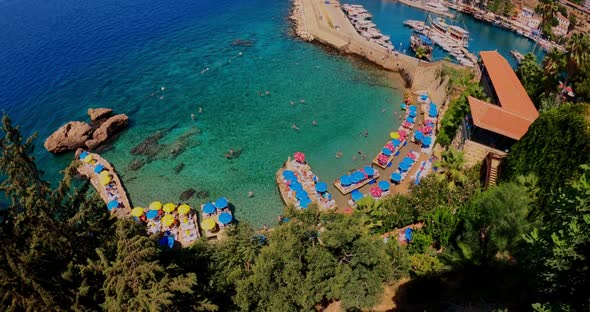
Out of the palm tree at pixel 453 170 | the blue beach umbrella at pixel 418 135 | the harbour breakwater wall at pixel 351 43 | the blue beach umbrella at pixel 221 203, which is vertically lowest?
the blue beach umbrella at pixel 221 203

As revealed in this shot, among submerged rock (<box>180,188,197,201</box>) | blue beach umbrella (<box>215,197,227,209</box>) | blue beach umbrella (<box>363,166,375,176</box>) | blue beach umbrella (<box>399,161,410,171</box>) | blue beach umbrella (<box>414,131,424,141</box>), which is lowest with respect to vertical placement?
submerged rock (<box>180,188,197,201</box>)

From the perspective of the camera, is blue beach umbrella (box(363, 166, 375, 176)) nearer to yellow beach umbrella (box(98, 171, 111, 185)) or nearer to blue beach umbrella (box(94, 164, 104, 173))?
yellow beach umbrella (box(98, 171, 111, 185))

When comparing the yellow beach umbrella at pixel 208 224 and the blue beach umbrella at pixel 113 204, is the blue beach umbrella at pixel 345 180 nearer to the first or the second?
the yellow beach umbrella at pixel 208 224

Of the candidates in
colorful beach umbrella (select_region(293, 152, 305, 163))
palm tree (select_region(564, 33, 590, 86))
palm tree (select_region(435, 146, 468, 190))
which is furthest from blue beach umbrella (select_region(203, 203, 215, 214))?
palm tree (select_region(564, 33, 590, 86))

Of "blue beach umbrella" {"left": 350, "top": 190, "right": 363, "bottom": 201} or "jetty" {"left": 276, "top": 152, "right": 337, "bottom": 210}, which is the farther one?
"blue beach umbrella" {"left": 350, "top": 190, "right": 363, "bottom": 201}

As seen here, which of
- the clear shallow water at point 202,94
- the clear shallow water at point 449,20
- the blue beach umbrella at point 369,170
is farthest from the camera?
the clear shallow water at point 449,20

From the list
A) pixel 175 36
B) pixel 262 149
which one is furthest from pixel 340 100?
pixel 175 36

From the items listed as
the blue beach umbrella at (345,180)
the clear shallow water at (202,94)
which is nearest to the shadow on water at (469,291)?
the blue beach umbrella at (345,180)
